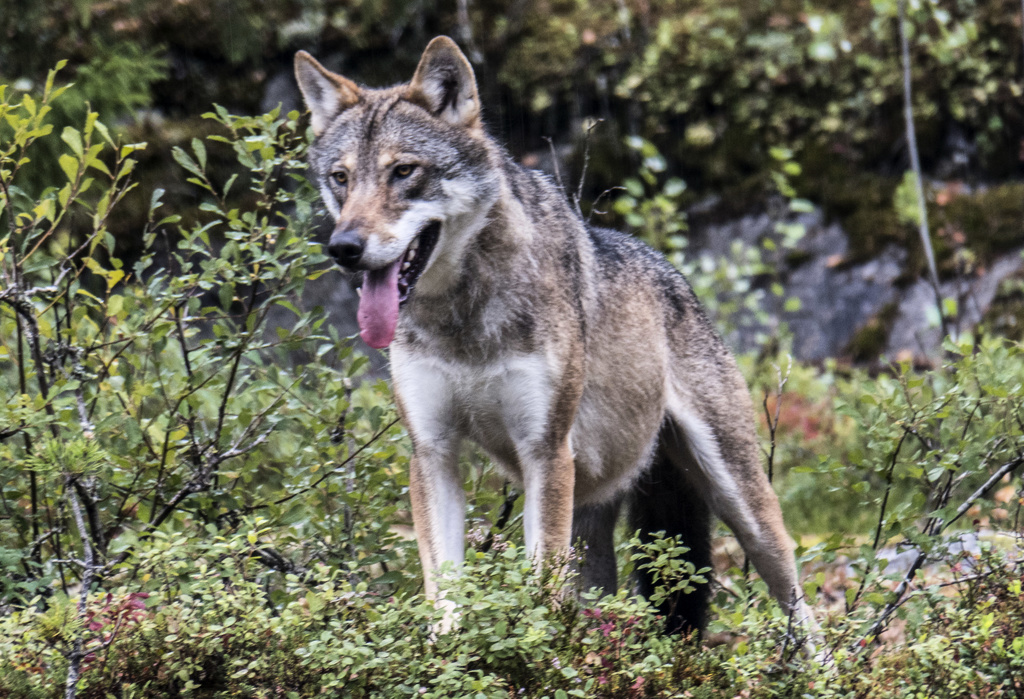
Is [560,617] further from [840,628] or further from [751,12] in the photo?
[751,12]

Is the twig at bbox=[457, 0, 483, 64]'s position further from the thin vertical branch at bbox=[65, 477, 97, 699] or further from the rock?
the thin vertical branch at bbox=[65, 477, 97, 699]

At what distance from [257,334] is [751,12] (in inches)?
285

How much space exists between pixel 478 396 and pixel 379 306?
19.9 inches

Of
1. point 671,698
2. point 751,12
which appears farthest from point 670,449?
point 751,12

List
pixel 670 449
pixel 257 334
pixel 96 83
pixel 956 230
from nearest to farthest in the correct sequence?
1. pixel 257 334
2. pixel 670 449
3. pixel 96 83
4. pixel 956 230

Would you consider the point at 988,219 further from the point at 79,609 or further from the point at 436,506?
the point at 79,609

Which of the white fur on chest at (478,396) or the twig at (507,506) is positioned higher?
the white fur on chest at (478,396)

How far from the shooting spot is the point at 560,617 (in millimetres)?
3096

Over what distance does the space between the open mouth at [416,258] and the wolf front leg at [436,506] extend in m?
0.62

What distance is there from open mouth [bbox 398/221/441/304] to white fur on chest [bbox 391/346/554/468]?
312mm

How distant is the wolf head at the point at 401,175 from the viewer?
3182 mm

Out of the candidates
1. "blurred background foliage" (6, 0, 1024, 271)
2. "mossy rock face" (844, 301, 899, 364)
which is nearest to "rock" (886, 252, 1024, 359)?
"mossy rock face" (844, 301, 899, 364)

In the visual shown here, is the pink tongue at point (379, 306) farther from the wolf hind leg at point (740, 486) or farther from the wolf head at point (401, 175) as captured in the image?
the wolf hind leg at point (740, 486)

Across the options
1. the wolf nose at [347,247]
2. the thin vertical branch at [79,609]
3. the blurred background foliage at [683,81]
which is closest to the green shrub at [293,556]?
the thin vertical branch at [79,609]
